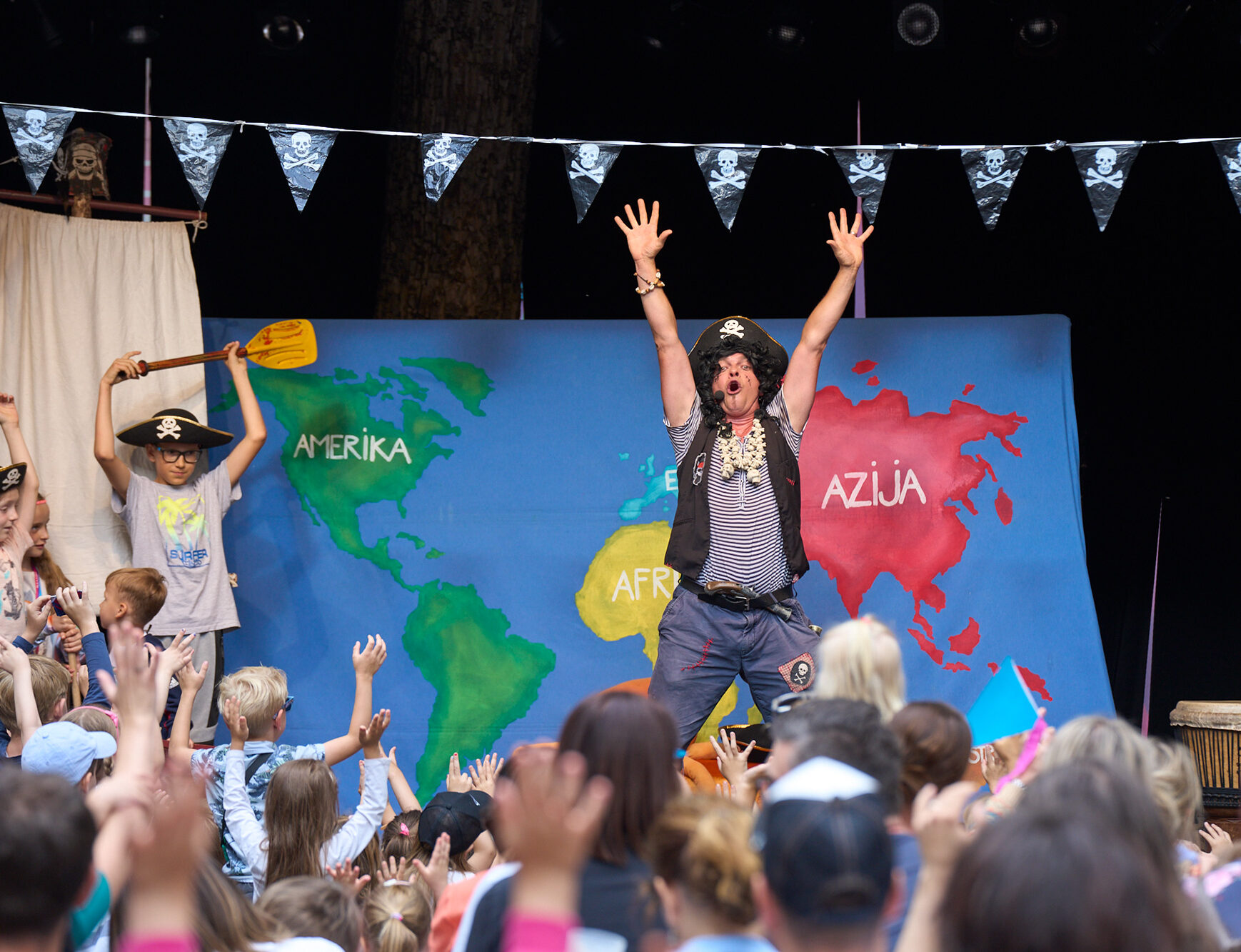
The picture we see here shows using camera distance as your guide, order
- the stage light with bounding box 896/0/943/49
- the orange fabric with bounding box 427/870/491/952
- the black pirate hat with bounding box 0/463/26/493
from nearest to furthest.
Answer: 1. the orange fabric with bounding box 427/870/491/952
2. the black pirate hat with bounding box 0/463/26/493
3. the stage light with bounding box 896/0/943/49

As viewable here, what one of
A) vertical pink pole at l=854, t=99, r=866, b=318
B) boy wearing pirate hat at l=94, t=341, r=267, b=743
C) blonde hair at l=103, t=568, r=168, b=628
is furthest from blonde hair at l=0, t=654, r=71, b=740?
vertical pink pole at l=854, t=99, r=866, b=318

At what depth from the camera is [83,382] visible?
5.75 meters

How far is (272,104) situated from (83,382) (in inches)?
82.7

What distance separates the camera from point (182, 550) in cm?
551

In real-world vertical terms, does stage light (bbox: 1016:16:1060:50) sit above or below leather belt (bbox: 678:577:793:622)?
above

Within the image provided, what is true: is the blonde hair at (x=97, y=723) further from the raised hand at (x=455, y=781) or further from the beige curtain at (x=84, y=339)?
the beige curtain at (x=84, y=339)

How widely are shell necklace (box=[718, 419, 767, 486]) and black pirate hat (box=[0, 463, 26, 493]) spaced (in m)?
2.85

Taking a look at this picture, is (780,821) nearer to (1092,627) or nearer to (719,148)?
(719,148)

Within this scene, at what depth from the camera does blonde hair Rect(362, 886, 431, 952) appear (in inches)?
101

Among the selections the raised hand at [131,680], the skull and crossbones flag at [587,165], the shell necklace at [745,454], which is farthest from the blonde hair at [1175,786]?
the skull and crossbones flag at [587,165]

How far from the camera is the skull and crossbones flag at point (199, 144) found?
5.01 meters

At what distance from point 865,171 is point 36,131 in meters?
3.36

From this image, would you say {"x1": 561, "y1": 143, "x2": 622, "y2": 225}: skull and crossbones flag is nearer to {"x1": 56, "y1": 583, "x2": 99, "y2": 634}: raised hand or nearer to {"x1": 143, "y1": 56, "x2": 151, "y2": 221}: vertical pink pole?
{"x1": 143, "y1": 56, "x2": 151, "y2": 221}: vertical pink pole

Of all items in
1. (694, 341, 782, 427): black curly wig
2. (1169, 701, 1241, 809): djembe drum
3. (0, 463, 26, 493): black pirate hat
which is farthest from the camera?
(1169, 701, 1241, 809): djembe drum
